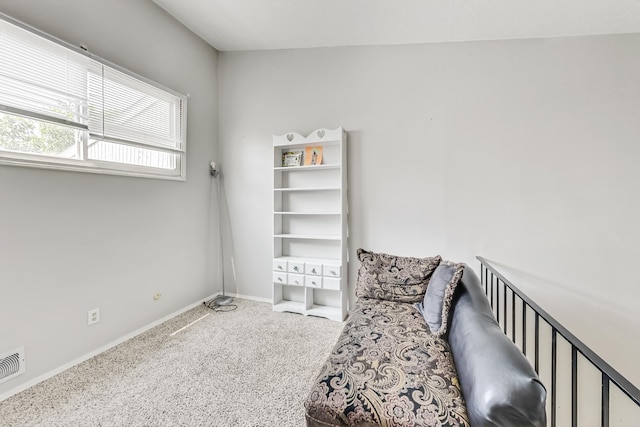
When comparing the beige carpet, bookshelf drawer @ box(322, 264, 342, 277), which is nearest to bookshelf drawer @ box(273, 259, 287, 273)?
bookshelf drawer @ box(322, 264, 342, 277)

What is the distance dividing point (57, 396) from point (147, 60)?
2.61 meters

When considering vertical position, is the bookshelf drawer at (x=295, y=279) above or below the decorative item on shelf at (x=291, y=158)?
below

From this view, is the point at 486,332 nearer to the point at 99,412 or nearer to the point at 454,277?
the point at 454,277

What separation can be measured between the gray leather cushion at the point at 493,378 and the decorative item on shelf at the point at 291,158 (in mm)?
2184

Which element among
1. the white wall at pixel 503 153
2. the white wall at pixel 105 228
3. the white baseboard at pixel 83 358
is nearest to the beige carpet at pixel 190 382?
the white baseboard at pixel 83 358

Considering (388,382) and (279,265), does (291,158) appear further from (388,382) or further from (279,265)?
(388,382)

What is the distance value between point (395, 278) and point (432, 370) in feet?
2.72

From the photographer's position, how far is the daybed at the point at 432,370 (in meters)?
0.89

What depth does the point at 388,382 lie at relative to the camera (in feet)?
3.75

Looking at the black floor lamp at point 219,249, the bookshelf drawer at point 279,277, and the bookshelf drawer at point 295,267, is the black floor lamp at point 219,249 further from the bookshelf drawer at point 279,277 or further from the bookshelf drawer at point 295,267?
the bookshelf drawer at point 295,267

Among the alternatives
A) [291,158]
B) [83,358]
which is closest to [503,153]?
[291,158]


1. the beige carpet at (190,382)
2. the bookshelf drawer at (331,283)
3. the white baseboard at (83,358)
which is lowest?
the beige carpet at (190,382)

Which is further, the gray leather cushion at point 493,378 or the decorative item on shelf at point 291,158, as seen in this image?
the decorative item on shelf at point 291,158

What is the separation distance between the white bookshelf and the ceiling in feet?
3.04
